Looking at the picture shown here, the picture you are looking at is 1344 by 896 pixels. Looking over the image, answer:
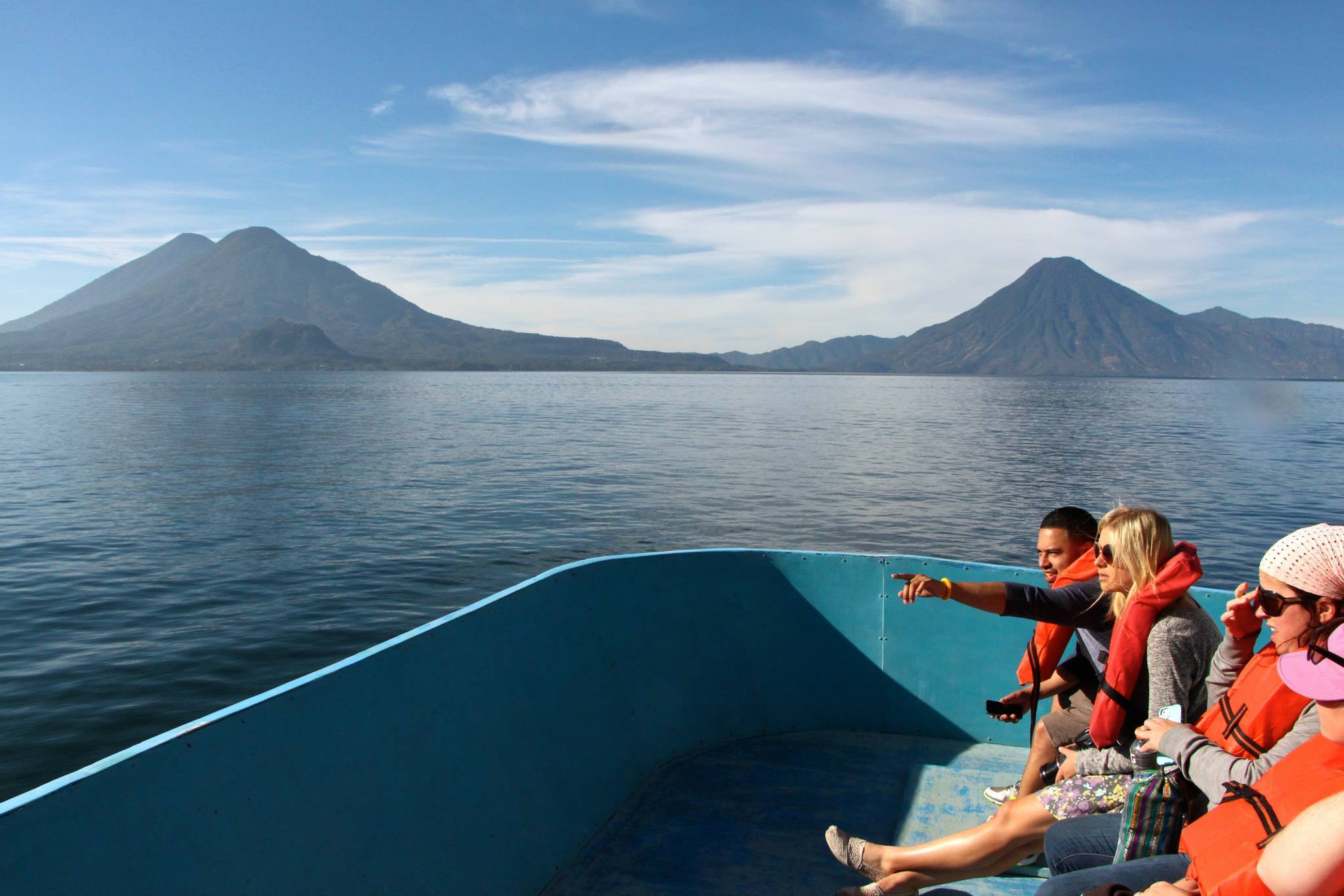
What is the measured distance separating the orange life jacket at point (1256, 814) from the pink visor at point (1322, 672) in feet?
0.68

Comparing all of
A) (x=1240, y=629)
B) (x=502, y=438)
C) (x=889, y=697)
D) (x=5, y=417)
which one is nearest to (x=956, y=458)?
(x=502, y=438)

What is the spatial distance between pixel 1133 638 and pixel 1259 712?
634 mm

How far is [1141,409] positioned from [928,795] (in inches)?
3399

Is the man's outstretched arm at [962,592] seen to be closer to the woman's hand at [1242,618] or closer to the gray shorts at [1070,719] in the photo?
the gray shorts at [1070,719]

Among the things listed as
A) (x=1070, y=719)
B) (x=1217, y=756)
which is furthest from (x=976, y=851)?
(x=1217, y=756)

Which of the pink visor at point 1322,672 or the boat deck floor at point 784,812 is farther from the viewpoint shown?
the boat deck floor at point 784,812

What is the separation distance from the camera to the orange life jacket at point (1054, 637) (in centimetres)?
387

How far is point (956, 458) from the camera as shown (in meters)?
36.6

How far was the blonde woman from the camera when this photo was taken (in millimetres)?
3084

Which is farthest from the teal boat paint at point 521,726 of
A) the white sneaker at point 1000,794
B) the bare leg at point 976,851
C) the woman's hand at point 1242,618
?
the woman's hand at point 1242,618

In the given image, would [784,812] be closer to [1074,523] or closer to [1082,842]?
[1082,842]

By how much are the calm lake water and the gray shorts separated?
8.31m

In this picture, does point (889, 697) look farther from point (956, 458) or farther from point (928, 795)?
point (956, 458)

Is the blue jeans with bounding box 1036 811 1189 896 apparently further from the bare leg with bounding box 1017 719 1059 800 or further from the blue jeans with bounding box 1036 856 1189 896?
the bare leg with bounding box 1017 719 1059 800
